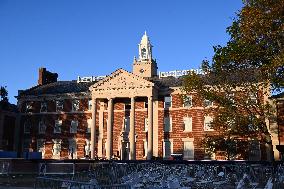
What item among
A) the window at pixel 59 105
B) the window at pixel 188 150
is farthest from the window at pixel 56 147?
the window at pixel 188 150

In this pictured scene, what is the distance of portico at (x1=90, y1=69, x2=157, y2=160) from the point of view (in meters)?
53.4

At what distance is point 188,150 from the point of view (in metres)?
53.6

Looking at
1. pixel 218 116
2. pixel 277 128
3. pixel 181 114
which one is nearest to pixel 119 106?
pixel 181 114

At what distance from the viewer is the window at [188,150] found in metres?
53.3

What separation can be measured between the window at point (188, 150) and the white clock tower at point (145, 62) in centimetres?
1338

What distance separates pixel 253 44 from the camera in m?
30.9

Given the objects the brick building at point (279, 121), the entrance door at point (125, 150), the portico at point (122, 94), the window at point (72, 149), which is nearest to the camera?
the brick building at point (279, 121)

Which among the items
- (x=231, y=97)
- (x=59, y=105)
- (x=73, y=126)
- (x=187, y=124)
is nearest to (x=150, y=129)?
(x=187, y=124)

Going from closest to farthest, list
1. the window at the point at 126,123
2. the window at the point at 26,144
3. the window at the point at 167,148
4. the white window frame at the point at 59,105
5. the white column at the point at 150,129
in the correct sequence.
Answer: the white column at the point at 150,129 → the window at the point at 167,148 → the window at the point at 126,123 → the white window frame at the point at 59,105 → the window at the point at 26,144

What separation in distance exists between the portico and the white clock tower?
266 inches

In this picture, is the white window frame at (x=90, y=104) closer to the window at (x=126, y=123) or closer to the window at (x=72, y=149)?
the window at (x=72, y=149)

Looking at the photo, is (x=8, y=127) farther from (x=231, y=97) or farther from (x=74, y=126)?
(x=231, y=97)

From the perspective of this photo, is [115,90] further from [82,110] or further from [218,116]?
[218,116]

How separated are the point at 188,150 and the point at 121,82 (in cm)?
1309
